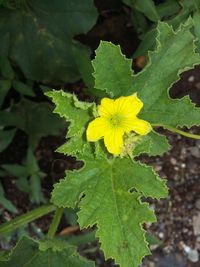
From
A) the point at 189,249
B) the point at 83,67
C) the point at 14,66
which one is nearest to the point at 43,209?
the point at 83,67

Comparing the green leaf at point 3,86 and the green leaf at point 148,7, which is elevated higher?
the green leaf at point 148,7

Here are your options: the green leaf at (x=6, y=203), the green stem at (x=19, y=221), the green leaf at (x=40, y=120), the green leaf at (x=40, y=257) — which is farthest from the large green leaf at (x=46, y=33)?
the green leaf at (x=40, y=257)

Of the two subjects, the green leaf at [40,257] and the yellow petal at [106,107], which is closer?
the yellow petal at [106,107]

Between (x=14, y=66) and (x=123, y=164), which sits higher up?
(x=123, y=164)

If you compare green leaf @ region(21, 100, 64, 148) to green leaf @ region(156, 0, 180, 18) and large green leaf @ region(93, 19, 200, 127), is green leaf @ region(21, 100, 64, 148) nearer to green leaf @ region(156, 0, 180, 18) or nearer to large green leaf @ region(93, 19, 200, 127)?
green leaf @ region(156, 0, 180, 18)

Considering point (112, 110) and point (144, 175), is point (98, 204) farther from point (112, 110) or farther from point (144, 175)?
point (112, 110)

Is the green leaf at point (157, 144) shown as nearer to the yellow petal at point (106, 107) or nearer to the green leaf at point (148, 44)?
the yellow petal at point (106, 107)
